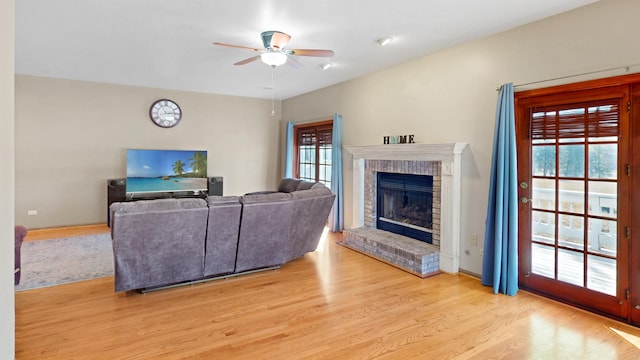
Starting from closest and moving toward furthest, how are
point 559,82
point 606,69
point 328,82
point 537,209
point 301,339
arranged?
point 301,339 < point 606,69 < point 559,82 < point 537,209 < point 328,82

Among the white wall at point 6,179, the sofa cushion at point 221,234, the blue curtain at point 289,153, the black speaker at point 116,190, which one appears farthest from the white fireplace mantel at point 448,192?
the black speaker at point 116,190

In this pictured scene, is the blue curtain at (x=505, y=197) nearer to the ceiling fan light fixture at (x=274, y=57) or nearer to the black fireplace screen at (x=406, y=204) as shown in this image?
the black fireplace screen at (x=406, y=204)

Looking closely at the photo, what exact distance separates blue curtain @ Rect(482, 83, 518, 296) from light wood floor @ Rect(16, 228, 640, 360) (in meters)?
0.21

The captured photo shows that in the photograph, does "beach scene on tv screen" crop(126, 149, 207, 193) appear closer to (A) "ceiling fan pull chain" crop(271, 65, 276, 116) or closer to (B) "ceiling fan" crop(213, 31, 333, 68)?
(A) "ceiling fan pull chain" crop(271, 65, 276, 116)

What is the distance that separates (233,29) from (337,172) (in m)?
3.14

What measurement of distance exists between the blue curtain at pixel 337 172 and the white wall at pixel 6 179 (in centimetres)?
459

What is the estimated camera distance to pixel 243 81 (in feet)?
20.7

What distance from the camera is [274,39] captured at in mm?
3504

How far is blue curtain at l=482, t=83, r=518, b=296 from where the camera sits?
3463mm

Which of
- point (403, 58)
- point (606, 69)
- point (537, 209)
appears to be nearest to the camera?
point (606, 69)

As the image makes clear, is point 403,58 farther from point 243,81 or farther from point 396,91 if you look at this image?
point 243,81

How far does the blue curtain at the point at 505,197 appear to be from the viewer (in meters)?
3.46

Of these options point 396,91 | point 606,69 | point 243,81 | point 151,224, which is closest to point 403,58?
point 396,91

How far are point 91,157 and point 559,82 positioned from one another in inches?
285
